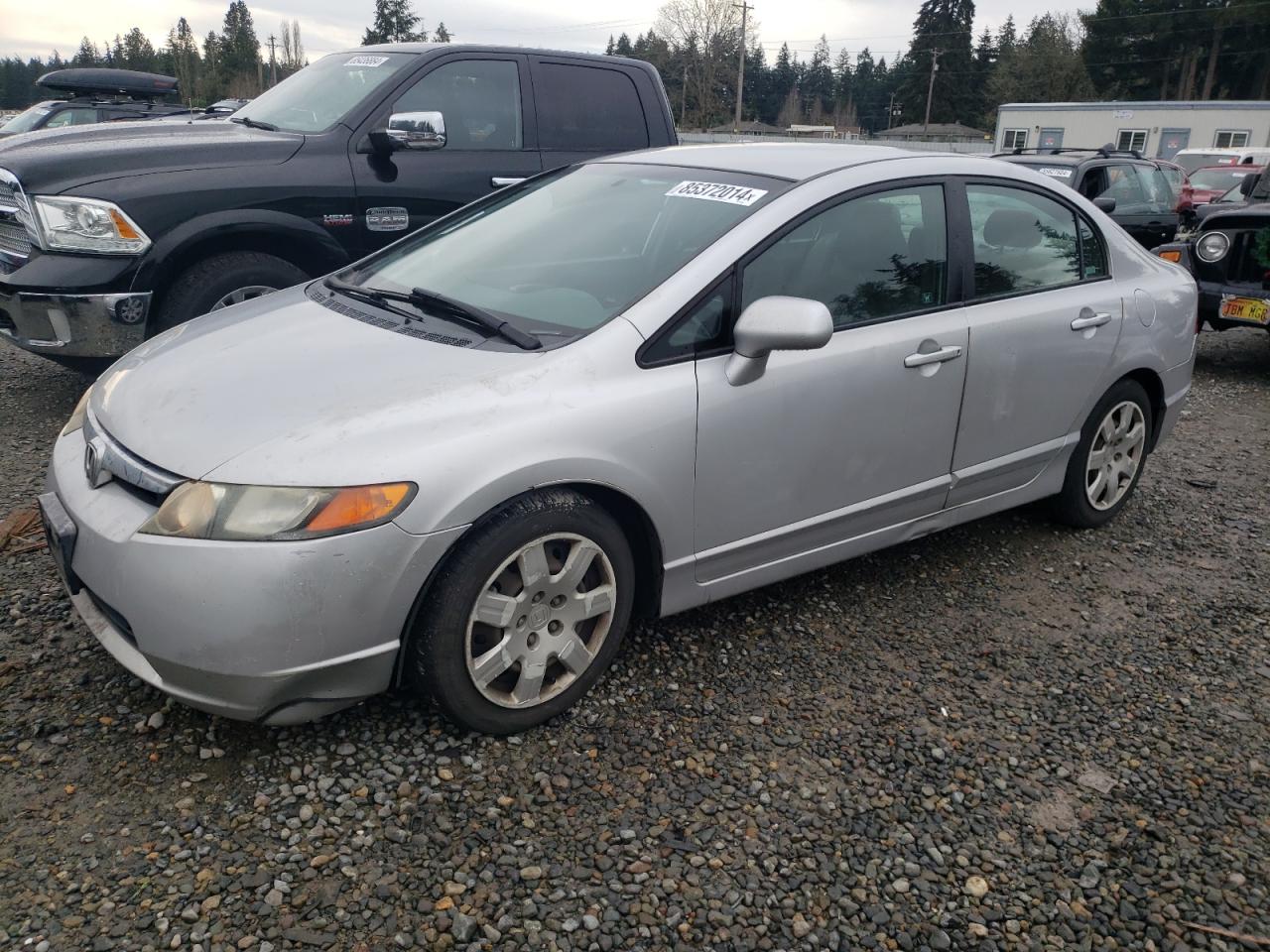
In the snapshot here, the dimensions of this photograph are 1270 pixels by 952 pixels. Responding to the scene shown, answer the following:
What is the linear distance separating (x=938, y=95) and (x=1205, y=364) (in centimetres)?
7102

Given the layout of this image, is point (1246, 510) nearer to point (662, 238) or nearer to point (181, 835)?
point (662, 238)

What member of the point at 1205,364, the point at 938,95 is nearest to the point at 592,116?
the point at 1205,364

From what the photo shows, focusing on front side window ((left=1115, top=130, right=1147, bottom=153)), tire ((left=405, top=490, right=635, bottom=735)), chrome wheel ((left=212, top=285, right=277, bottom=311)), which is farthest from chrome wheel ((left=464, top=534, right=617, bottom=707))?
front side window ((left=1115, top=130, right=1147, bottom=153))

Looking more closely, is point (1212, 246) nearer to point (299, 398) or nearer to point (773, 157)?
point (773, 157)

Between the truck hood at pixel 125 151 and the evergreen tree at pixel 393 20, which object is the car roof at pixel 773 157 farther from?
the evergreen tree at pixel 393 20

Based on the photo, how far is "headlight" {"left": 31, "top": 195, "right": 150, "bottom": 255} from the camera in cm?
462

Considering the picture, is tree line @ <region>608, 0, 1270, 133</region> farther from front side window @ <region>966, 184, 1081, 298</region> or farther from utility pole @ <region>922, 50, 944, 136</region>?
front side window @ <region>966, 184, 1081, 298</region>

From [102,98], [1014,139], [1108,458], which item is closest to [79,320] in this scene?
[1108,458]

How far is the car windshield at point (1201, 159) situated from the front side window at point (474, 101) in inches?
981

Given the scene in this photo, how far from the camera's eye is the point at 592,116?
6199 mm

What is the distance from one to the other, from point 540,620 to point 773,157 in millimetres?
1885

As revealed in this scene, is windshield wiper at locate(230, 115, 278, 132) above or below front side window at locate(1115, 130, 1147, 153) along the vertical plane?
above

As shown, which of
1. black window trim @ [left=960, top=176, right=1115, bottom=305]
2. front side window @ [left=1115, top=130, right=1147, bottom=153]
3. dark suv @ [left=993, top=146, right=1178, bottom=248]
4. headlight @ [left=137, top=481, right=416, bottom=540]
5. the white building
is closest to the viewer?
headlight @ [left=137, top=481, right=416, bottom=540]

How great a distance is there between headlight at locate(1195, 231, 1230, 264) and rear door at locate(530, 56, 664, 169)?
440cm
